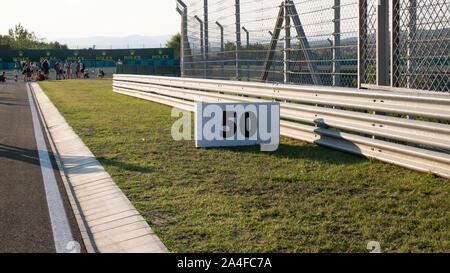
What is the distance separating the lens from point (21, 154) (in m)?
8.77

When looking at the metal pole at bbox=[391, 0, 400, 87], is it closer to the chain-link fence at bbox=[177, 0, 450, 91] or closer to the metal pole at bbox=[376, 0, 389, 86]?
the chain-link fence at bbox=[177, 0, 450, 91]

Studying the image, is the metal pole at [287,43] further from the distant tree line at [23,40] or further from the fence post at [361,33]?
the distant tree line at [23,40]

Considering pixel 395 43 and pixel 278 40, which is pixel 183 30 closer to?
pixel 278 40

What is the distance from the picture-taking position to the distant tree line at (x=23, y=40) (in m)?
104

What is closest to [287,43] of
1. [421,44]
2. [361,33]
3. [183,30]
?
[361,33]

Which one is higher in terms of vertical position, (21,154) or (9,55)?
(9,55)

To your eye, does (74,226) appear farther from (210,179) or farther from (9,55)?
(9,55)

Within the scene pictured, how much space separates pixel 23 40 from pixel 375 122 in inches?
4583

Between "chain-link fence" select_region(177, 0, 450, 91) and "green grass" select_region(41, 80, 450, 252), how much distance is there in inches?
50.4

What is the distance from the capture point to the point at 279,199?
17.5ft

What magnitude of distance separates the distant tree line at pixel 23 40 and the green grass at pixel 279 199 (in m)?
95.6

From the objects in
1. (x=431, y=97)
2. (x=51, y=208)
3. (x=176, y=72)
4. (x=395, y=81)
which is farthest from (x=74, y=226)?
(x=176, y=72)
